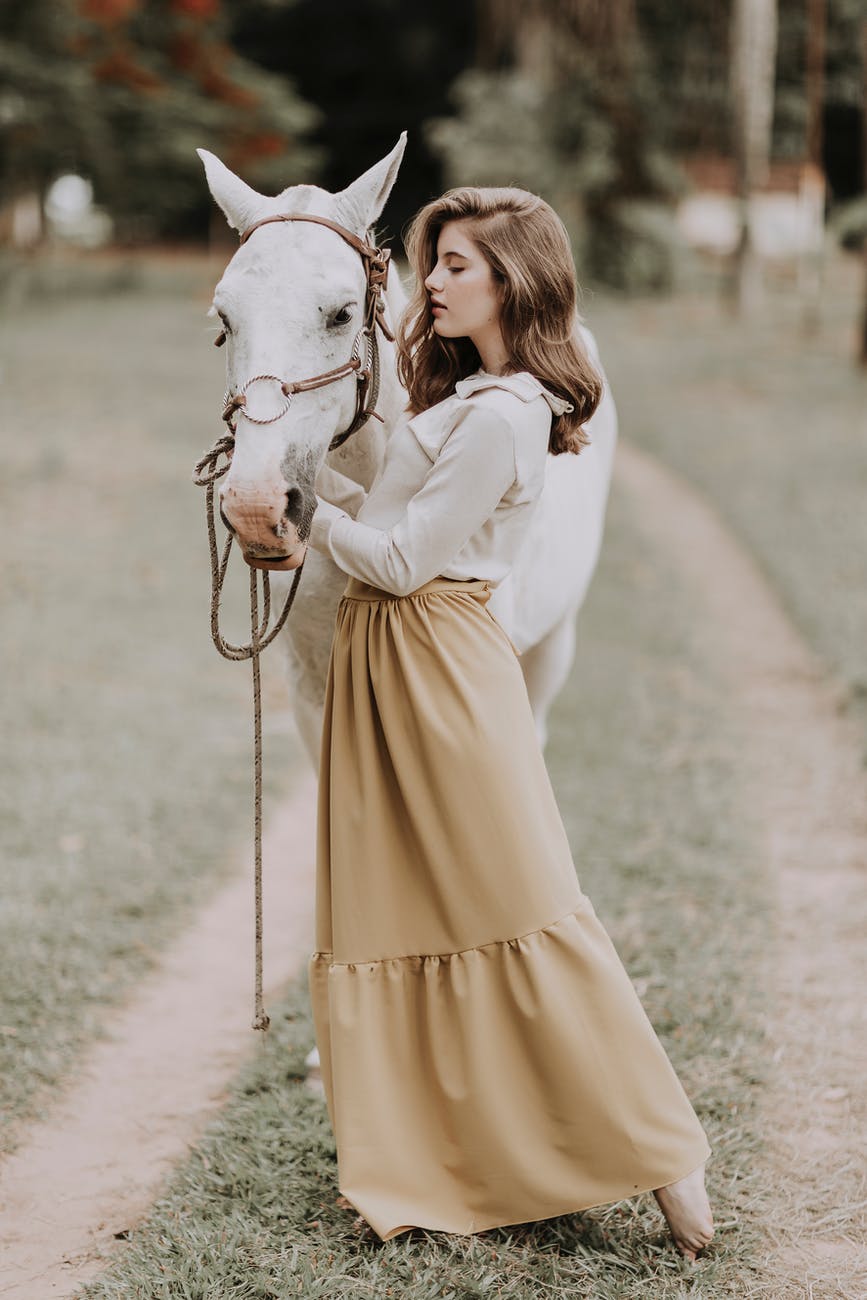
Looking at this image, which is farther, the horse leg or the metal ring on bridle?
the horse leg

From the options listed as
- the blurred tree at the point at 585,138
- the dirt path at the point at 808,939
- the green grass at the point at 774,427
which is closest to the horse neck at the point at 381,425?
the green grass at the point at 774,427

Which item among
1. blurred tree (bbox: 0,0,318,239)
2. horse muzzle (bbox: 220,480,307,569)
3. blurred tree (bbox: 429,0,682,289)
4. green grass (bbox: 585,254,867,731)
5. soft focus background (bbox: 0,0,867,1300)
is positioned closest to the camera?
horse muzzle (bbox: 220,480,307,569)

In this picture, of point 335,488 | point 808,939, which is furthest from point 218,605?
point 808,939

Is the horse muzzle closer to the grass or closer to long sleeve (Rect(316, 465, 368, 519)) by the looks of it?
long sleeve (Rect(316, 465, 368, 519))

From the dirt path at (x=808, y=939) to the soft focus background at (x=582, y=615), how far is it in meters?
0.02

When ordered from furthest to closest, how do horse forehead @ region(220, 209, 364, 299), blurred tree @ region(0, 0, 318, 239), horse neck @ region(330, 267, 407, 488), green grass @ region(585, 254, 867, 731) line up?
blurred tree @ region(0, 0, 318, 239) → green grass @ region(585, 254, 867, 731) → horse neck @ region(330, 267, 407, 488) → horse forehead @ region(220, 209, 364, 299)

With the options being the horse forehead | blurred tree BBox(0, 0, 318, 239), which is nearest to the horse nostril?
the horse forehead

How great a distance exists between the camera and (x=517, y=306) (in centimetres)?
237

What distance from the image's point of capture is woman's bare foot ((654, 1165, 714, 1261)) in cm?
253

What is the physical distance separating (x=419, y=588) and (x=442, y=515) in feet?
0.68

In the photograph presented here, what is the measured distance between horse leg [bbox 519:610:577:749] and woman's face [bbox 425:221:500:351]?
1843 millimetres

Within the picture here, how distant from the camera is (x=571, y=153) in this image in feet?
71.9

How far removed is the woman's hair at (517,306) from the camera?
2.36m

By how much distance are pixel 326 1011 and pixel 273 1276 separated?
0.53 meters
